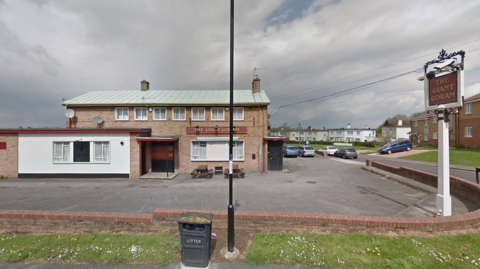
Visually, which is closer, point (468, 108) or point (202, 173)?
point (202, 173)

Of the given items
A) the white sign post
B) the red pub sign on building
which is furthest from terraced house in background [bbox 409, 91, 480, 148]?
the red pub sign on building

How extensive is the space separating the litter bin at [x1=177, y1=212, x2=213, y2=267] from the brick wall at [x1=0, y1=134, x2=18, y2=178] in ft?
56.5

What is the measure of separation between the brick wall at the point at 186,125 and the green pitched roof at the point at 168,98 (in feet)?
1.70

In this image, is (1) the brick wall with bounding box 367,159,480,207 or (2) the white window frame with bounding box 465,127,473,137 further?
(2) the white window frame with bounding box 465,127,473,137

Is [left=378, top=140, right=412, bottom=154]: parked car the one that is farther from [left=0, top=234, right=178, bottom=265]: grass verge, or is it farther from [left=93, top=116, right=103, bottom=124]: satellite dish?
[left=93, top=116, right=103, bottom=124]: satellite dish

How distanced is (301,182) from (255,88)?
958cm

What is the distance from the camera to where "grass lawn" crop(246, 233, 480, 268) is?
12.3 feet

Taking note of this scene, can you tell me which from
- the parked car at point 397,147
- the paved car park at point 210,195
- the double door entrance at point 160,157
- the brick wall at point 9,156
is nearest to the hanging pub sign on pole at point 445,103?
the paved car park at point 210,195

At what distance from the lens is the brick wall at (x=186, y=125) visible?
1516 cm

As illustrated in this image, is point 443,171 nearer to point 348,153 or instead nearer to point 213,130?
point 213,130

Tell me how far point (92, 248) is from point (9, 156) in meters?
15.5

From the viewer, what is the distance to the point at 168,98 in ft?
54.2

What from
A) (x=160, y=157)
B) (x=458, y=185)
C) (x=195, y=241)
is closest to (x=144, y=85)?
(x=160, y=157)

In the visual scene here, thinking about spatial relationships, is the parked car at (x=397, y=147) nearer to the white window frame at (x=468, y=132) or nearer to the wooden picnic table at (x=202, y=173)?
the white window frame at (x=468, y=132)
